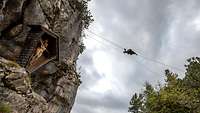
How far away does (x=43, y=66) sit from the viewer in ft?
126

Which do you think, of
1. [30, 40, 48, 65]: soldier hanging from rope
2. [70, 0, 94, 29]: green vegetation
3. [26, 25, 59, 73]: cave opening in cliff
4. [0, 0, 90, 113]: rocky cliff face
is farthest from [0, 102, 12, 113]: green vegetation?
[70, 0, 94, 29]: green vegetation

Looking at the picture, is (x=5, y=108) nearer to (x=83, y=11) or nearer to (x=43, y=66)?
(x=43, y=66)

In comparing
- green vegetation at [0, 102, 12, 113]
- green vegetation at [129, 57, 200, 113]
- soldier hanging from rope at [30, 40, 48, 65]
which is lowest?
Result: green vegetation at [0, 102, 12, 113]

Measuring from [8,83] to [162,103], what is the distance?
27025mm

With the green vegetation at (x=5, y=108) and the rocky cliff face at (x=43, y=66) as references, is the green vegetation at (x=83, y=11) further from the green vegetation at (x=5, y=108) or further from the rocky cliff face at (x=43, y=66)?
the green vegetation at (x=5, y=108)

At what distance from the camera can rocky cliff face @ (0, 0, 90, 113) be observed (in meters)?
30.2

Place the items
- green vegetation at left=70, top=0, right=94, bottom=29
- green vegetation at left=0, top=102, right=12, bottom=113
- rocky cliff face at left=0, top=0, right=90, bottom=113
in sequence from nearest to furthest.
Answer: green vegetation at left=0, top=102, right=12, bottom=113 < rocky cliff face at left=0, top=0, right=90, bottom=113 < green vegetation at left=70, top=0, right=94, bottom=29

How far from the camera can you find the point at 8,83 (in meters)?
29.6

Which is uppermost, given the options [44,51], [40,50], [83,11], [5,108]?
[83,11]

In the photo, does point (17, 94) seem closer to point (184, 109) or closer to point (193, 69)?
point (184, 109)

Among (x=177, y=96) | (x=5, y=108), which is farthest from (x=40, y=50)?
(x=177, y=96)

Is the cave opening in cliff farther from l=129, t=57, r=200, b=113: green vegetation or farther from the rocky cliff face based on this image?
l=129, t=57, r=200, b=113: green vegetation

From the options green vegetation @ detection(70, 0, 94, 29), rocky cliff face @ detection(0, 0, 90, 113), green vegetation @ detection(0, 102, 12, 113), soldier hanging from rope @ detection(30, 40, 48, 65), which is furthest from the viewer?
green vegetation @ detection(70, 0, 94, 29)

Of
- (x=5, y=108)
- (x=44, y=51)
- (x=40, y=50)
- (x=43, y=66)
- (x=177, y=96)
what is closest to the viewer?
(x=5, y=108)
